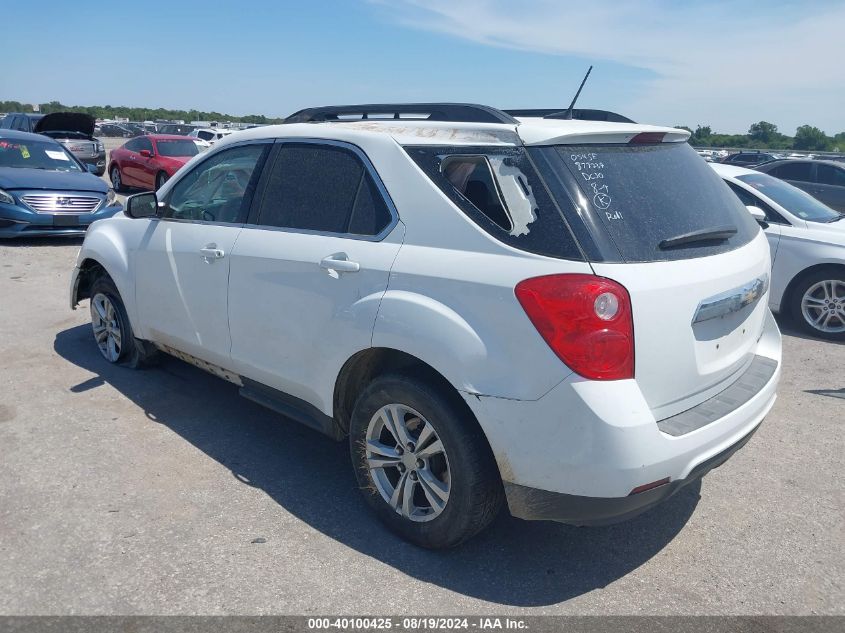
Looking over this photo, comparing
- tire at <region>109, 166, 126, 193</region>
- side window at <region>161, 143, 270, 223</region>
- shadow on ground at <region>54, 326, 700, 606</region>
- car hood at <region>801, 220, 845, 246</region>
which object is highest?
side window at <region>161, 143, 270, 223</region>

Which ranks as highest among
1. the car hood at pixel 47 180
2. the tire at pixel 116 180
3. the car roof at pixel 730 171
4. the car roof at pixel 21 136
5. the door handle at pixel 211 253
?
the car roof at pixel 730 171

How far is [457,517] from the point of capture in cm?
311

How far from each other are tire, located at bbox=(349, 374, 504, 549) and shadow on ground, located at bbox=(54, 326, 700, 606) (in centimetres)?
16

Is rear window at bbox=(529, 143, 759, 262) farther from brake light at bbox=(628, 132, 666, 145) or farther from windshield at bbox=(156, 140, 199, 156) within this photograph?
windshield at bbox=(156, 140, 199, 156)

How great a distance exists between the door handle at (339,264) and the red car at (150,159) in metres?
15.0

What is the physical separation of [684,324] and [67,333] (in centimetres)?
545

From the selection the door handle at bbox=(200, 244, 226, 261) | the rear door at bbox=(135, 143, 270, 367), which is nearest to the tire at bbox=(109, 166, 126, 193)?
the rear door at bbox=(135, 143, 270, 367)

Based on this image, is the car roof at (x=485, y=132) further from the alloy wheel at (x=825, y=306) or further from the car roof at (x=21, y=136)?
the car roof at (x=21, y=136)

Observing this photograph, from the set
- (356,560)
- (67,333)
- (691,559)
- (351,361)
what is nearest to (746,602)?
(691,559)

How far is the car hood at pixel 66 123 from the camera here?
62.2ft

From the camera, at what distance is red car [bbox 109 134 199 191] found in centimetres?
1758

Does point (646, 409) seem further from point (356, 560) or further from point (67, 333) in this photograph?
point (67, 333)

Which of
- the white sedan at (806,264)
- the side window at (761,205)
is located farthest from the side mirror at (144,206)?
the side window at (761,205)

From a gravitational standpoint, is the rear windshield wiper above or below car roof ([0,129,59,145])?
above
